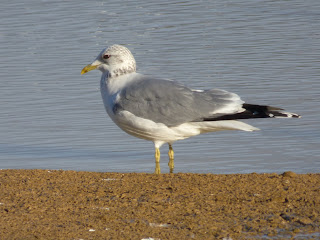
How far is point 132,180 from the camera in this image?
6945 millimetres

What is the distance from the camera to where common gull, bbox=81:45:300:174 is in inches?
288

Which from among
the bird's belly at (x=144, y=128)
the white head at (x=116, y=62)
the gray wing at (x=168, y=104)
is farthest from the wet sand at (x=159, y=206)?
the white head at (x=116, y=62)

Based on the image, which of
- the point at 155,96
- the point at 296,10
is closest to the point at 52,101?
the point at 155,96

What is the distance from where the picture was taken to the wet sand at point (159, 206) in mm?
5293

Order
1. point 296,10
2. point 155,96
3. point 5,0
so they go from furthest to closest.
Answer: point 5,0 → point 296,10 → point 155,96

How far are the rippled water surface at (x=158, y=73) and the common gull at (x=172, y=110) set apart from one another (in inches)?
44.3

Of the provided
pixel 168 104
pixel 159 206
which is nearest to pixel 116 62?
pixel 168 104

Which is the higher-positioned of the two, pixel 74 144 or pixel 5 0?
pixel 5 0

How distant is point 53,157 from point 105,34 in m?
7.18

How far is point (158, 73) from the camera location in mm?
12672

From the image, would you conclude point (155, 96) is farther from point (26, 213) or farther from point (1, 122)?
point (1, 122)

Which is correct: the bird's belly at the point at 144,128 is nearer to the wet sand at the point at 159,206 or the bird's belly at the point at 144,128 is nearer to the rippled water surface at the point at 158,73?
the wet sand at the point at 159,206

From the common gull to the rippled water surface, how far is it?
1.13m

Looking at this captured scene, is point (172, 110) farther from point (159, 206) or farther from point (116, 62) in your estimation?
A: point (159, 206)
